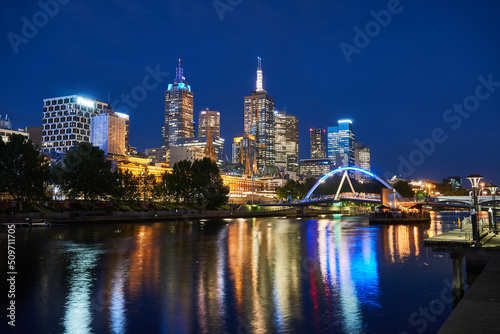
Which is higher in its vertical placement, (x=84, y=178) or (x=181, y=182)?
(x=181, y=182)

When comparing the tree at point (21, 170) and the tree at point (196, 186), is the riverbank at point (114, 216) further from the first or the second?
the tree at point (21, 170)

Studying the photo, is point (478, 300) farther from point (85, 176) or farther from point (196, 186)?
point (196, 186)

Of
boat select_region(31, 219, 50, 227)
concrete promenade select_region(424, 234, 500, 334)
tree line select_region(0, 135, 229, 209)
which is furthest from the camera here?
tree line select_region(0, 135, 229, 209)

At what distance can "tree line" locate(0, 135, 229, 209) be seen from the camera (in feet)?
239

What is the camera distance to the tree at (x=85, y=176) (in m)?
89.8

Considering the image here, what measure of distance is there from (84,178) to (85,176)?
1.74ft

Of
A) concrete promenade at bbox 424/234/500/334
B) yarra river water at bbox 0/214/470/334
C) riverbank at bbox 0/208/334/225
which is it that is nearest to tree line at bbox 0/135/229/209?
riverbank at bbox 0/208/334/225

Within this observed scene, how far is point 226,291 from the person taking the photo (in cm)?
2261

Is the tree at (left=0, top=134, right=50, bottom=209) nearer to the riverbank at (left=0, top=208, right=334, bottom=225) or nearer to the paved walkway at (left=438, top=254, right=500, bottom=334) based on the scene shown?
the riverbank at (left=0, top=208, right=334, bottom=225)

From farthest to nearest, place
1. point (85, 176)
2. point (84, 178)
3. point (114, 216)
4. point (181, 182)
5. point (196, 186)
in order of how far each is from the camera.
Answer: point (181, 182) < point (196, 186) < point (85, 176) < point (84, 178) < point (114, 216)

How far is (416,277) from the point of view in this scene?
27.5m

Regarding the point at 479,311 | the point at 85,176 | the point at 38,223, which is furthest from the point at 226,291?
the point at 85,176

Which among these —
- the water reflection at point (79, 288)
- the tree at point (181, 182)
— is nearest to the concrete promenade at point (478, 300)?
the water reflection at point (79, 288)

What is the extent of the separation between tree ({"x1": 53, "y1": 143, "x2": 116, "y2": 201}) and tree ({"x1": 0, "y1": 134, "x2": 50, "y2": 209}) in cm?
1276
